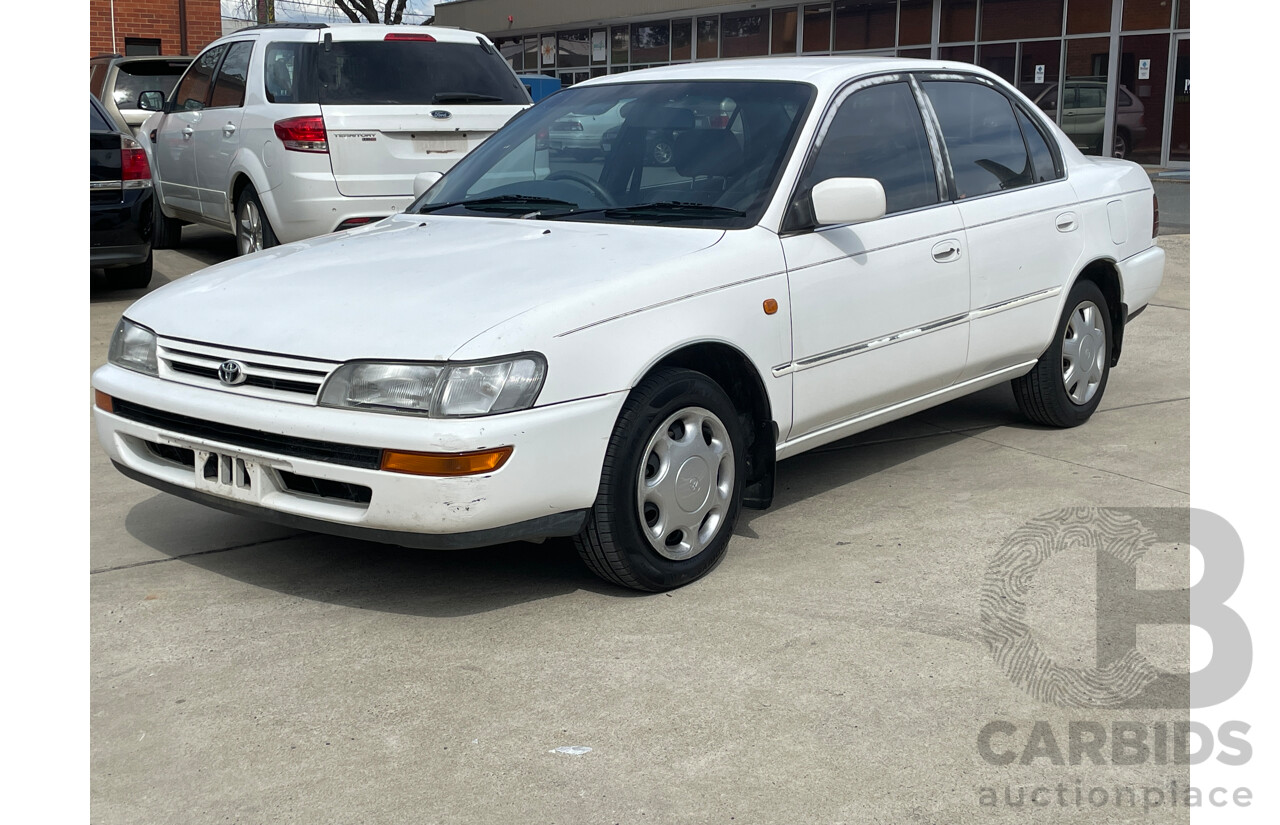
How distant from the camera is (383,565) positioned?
4.52 metres

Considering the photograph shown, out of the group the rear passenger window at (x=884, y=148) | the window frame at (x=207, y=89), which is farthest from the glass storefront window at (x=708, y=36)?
the rear passenger window at (x=884, y=148)

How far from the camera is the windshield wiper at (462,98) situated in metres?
9.21

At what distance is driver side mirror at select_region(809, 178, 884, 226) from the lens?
4.49 meters

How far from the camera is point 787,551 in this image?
4633mm

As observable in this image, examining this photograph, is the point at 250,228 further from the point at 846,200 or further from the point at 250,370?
the point at 846,200

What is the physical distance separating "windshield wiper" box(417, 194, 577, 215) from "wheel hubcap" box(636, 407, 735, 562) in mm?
1104

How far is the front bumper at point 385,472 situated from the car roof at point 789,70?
177 cm

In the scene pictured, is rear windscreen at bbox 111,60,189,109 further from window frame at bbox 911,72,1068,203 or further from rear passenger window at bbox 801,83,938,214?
rear passenger window at bbox 801,83,938,214

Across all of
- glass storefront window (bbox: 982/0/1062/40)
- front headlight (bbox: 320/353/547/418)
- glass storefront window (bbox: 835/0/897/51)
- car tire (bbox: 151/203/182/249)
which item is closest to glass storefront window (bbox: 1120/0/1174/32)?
glass storefront window (bbox: 982/0/1062/40)

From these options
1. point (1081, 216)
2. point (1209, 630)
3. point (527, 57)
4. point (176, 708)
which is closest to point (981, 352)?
point (1081, 216)

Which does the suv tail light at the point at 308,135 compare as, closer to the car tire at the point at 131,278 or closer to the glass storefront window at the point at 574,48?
the car tire at the point at 131,278

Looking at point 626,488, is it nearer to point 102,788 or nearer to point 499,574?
point 499,574

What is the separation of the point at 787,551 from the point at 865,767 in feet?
5.10

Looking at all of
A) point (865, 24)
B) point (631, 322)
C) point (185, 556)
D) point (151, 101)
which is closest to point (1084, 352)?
point (631, 322)
